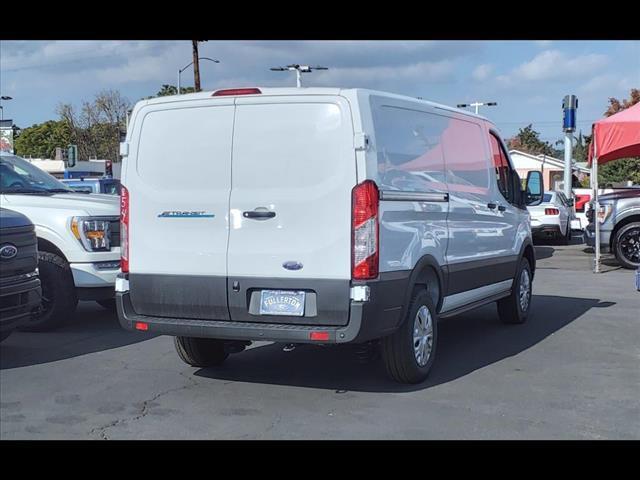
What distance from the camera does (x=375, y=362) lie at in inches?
279

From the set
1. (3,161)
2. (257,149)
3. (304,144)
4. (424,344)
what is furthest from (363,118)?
(3,161)

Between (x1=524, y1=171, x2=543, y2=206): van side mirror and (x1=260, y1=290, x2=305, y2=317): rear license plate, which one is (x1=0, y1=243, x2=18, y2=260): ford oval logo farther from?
(x1=524, y1=171, x2=543, y2=206): van side mirror

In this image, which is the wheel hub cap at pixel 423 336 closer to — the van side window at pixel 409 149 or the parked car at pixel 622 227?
the van side window at pixel 409 149

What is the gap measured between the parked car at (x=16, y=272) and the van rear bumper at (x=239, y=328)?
1293 mm

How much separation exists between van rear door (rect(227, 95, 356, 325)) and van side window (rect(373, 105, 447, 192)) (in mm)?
365

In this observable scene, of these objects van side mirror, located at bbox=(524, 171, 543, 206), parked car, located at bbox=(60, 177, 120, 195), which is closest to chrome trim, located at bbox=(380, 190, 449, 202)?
van side mirror, located at bbox=(524, 171, 543, 206)

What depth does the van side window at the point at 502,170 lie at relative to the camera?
325 inches

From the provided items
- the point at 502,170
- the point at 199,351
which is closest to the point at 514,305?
the point at 502,170

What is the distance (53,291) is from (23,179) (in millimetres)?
1683

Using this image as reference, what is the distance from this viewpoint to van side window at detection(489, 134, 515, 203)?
8.26 m

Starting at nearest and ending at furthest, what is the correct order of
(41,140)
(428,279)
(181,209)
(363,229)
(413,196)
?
(363,229) < (181,209) < (413,196) < (428,279) < (41,140)

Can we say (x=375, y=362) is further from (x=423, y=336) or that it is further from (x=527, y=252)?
(x=527, y=252)
